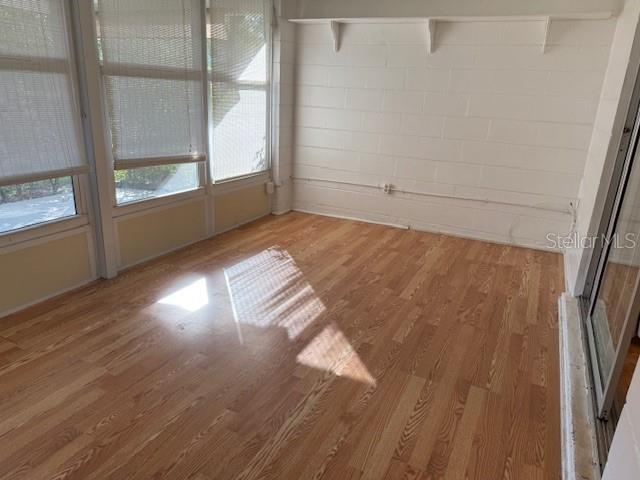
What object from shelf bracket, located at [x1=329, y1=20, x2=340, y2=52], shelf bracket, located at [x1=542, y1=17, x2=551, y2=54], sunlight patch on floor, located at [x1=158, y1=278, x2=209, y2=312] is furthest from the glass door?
shelf bracket, located at [x1=329, y1=20, x2=340, y2=52]

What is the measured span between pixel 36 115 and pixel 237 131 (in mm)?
2036

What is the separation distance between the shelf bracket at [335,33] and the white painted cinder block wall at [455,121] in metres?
0.07

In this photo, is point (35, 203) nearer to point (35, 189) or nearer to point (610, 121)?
point (35, 189)

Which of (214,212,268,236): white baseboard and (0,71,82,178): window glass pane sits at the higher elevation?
(0,71,82,178): window glass pane

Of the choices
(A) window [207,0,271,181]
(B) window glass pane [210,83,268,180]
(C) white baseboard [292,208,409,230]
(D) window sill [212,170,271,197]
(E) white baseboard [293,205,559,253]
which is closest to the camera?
(A) window [207,0,271,181]

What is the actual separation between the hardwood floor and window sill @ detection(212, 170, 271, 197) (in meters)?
0.89

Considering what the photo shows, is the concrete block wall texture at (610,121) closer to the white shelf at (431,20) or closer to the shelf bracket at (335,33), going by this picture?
the white shelf at (431,20)

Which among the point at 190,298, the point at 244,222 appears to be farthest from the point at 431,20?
the point at 190,298

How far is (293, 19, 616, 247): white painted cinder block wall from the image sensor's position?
3.98m

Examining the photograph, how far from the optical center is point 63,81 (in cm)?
272

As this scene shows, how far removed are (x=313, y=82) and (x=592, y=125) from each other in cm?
273

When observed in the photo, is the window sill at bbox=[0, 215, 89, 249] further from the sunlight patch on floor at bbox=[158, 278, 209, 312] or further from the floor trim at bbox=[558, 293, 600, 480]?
the floor trim at bbox=[558, 293, 600, 480]

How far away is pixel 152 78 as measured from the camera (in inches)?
131

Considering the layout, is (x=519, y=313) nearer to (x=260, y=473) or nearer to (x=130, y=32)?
(x=260, y=473)
